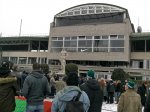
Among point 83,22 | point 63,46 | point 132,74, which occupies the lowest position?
point 132,74

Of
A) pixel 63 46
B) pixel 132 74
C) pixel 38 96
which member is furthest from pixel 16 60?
pixel 38 96

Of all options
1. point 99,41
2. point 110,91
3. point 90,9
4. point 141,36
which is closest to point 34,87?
point 110,91

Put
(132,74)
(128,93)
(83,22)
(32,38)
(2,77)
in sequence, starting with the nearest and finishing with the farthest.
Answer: (2,77), (128,93), (132,74), (83,22), (32,38)

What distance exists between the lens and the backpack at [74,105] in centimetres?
428

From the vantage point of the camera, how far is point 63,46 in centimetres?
4788

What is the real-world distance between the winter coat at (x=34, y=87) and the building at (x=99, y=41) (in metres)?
35.1

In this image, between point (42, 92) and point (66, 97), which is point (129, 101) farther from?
point (66, 97)

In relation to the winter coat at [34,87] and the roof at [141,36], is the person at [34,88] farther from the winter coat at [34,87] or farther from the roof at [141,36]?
the roof at [141,36]

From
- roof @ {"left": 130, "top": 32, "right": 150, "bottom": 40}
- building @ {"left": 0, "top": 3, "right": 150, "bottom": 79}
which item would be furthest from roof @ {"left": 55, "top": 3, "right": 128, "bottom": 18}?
roof @ {"left": 130, "top": 32, "right": 150, "bottom": 40}

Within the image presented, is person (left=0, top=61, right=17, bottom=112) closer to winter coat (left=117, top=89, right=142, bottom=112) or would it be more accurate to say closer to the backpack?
the backpack

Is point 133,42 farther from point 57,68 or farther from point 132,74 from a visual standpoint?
point 57,68

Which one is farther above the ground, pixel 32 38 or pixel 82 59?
pixel 32 38

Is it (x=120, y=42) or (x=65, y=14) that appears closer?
(x=120, y=42)

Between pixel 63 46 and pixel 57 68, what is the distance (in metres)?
3.76
